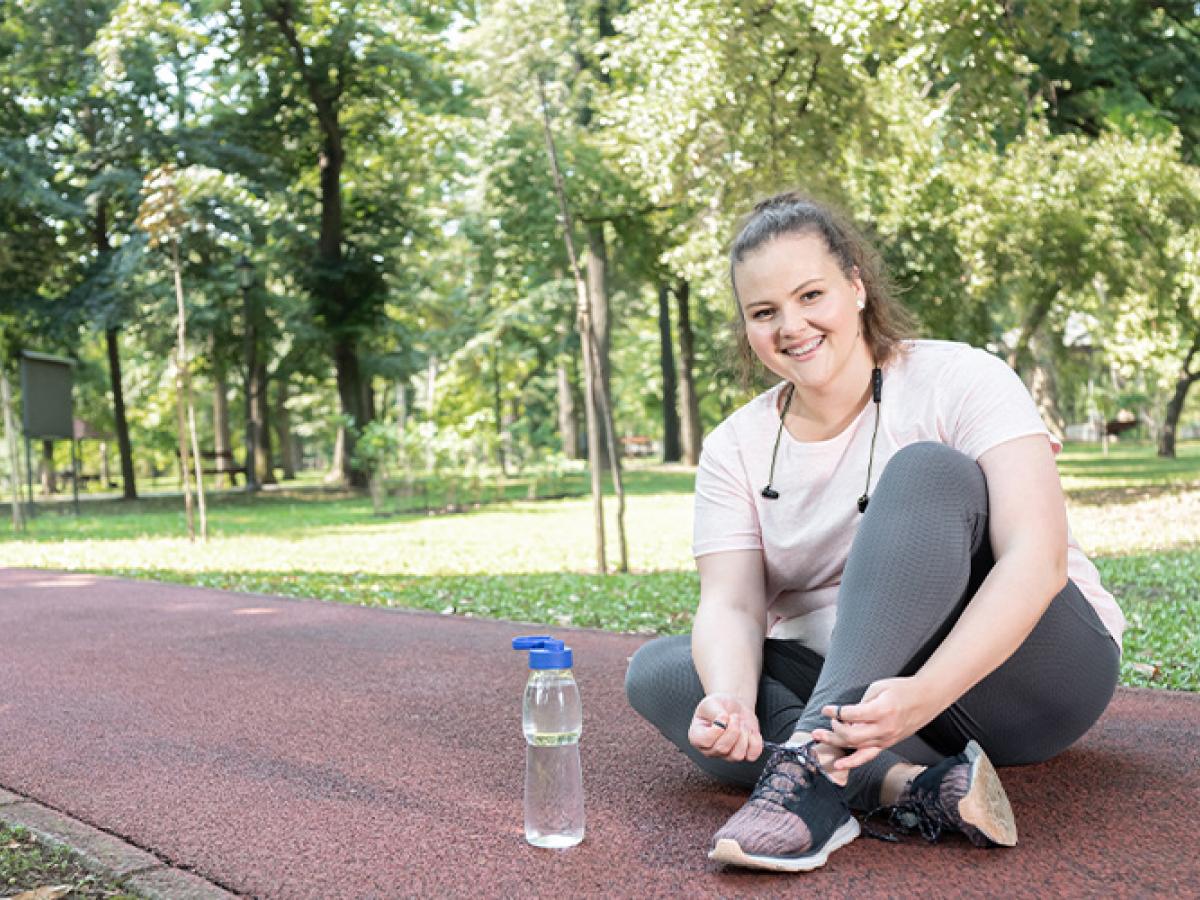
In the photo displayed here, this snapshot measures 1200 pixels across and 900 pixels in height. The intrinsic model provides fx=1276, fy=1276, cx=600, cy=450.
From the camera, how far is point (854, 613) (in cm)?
259

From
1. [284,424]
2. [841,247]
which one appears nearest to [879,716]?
[841,247]

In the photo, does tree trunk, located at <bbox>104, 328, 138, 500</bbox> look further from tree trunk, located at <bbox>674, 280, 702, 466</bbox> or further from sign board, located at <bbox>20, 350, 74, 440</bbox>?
tree trunk, located at <bbox>674, 280, 702, 466</bbox>

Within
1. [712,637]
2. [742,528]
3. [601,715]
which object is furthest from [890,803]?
[601,715]

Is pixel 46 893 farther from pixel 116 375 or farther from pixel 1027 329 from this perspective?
pixel 116 375

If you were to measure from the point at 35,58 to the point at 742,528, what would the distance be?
2360cm

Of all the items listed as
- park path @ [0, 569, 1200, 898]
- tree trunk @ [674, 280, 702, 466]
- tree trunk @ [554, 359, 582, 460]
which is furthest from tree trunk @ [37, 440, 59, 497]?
park path @ [0, 569, 1200, 898]

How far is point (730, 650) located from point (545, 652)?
1.52 feet

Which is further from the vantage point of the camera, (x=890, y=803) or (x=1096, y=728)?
(x=1096, y=728)

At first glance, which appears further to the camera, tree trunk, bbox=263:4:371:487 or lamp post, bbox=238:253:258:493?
tree trunk, bbox=263:4:371:487

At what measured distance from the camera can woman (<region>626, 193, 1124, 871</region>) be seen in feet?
8.31

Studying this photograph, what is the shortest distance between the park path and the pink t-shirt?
0.54 metres

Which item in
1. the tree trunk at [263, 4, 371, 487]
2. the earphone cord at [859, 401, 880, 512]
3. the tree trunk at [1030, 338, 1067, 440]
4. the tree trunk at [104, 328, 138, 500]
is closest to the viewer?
the earphone cord at [859, 401, 880, 512]

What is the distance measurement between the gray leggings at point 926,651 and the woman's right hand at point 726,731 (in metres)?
0.11

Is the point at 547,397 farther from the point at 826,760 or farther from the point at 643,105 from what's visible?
the point at 826,760
